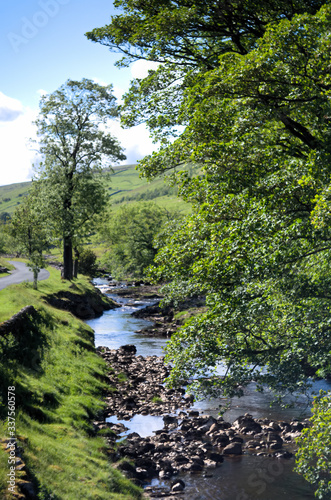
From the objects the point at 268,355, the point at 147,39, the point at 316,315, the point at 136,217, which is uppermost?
the point at 147,39

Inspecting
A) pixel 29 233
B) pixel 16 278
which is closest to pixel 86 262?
pixel 16 278

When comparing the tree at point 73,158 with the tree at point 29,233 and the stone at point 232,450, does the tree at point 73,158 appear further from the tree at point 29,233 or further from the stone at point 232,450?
the stone at point 232,450

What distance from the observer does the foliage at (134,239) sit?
74812 mm

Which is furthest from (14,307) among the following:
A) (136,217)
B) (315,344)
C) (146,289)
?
(136,217)

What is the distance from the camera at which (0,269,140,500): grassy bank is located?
11352 millimetres

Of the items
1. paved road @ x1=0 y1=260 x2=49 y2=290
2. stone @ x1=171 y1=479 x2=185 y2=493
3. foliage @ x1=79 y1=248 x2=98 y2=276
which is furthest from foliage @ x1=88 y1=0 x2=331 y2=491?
foliage @ x1=79 y1=248 x2=98 y2=276

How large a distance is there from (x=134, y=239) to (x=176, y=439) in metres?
58.5

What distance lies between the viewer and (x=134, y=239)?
76.1 metres

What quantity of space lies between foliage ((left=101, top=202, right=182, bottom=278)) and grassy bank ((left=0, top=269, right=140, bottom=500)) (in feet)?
153

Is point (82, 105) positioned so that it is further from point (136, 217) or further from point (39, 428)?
point (39, 428)

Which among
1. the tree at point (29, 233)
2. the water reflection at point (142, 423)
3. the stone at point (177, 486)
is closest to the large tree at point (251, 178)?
the stone at point (177, 486)

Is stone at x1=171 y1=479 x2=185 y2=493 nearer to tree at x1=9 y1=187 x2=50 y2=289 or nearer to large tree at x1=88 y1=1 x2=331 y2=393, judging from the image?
large tree at x1=88 y1=1 x2=331 y2=393

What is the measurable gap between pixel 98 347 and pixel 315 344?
2234cm

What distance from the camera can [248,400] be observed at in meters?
24.1
